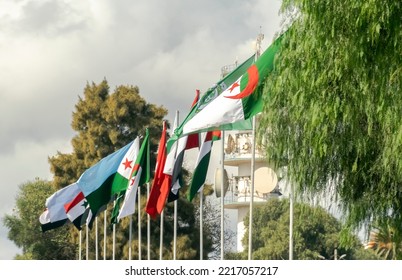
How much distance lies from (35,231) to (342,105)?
61025mm

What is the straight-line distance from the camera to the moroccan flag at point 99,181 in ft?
136

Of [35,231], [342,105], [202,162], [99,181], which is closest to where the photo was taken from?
[342,105]

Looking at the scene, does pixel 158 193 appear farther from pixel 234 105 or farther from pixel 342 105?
pixel 342 105

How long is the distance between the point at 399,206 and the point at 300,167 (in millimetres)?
2230

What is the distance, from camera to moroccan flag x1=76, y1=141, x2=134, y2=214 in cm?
4144

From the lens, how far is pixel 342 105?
24.1 metres

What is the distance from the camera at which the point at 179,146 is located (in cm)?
3656

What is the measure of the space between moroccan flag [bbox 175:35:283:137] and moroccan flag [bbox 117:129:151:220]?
42.9 feet

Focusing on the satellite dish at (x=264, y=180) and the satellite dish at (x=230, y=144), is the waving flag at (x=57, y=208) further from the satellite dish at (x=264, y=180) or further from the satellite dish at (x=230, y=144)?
the satellite dish at (x=230, y=144)

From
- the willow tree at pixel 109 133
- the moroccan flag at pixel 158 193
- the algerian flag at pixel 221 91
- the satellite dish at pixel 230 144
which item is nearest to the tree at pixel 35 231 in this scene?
the willow tree at pixel 109 133

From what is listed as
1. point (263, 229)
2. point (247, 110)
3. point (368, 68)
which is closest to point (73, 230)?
point (263, 229)

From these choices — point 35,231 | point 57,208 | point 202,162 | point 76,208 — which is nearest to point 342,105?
point 202,162

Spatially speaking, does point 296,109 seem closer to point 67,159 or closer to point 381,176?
point 381,176
